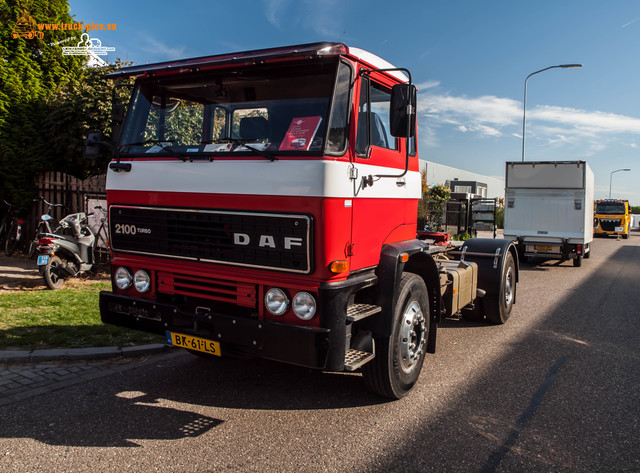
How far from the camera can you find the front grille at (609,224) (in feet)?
101

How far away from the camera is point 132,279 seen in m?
4.30

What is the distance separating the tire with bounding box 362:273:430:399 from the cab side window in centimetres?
119

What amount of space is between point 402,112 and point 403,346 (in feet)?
6.46

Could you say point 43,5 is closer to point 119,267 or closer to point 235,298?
point 119,267

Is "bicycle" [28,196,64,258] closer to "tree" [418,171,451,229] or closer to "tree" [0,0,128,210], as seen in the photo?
"tree" [0,0,128,210]

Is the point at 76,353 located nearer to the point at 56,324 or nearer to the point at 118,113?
the point at 56,324

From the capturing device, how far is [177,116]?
4273 millimetres

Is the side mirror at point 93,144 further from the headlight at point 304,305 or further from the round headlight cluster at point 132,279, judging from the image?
the headlight at point 304,305

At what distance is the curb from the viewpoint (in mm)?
4758

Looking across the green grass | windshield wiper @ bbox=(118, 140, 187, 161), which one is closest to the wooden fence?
the green grass

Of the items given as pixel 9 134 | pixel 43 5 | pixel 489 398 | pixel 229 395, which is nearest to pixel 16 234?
pixel 9 134

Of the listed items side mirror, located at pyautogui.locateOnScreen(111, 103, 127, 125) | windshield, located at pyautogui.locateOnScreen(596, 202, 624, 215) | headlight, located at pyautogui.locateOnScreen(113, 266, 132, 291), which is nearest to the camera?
headlight, located at pyautogui.locateOnScreen(113, 266, 132, 291)

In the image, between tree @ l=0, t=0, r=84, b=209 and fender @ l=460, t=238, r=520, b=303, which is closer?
fender @ l=460, t=238, r=520, b=303

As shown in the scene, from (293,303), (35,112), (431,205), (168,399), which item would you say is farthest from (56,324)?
(431,205)
